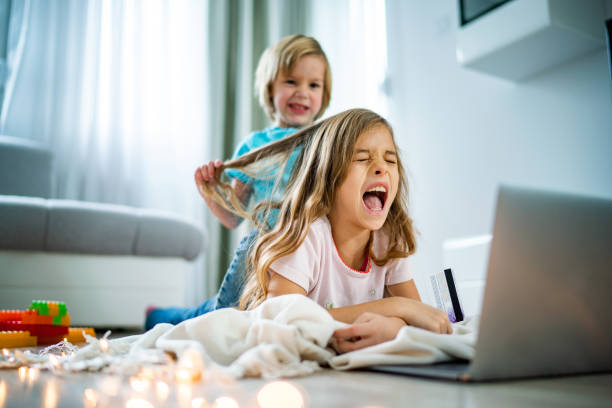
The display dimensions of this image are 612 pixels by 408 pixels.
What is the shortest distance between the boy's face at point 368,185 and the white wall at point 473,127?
684mm

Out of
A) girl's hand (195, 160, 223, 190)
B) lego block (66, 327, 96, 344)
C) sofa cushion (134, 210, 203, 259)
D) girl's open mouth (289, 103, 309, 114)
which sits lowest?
lego block (66, 327, 96, 344)

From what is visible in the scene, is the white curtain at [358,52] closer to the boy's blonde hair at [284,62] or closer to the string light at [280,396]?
the boy's blonde hair at [284,62]

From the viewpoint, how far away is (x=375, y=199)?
1.06m

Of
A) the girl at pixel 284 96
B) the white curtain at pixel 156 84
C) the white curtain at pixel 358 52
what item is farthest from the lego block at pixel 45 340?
the white curtain at pixel 358 52

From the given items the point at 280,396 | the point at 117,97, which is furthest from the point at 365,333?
the point at 117,97

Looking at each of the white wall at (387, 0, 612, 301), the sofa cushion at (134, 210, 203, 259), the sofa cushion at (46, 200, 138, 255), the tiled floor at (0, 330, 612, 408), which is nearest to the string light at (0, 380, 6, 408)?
the tiled floor at (0, 330, 612, 408)

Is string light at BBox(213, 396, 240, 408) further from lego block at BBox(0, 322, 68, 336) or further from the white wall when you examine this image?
the white wall

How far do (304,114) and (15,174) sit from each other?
143 cm

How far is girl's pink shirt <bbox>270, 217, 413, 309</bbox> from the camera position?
95cm

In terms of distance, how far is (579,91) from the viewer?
6.37 feet

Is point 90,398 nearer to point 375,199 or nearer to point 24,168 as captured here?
point 375,199

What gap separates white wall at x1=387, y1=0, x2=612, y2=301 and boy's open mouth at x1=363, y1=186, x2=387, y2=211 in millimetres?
675

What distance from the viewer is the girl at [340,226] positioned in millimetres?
971

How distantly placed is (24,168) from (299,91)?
1.43 m
